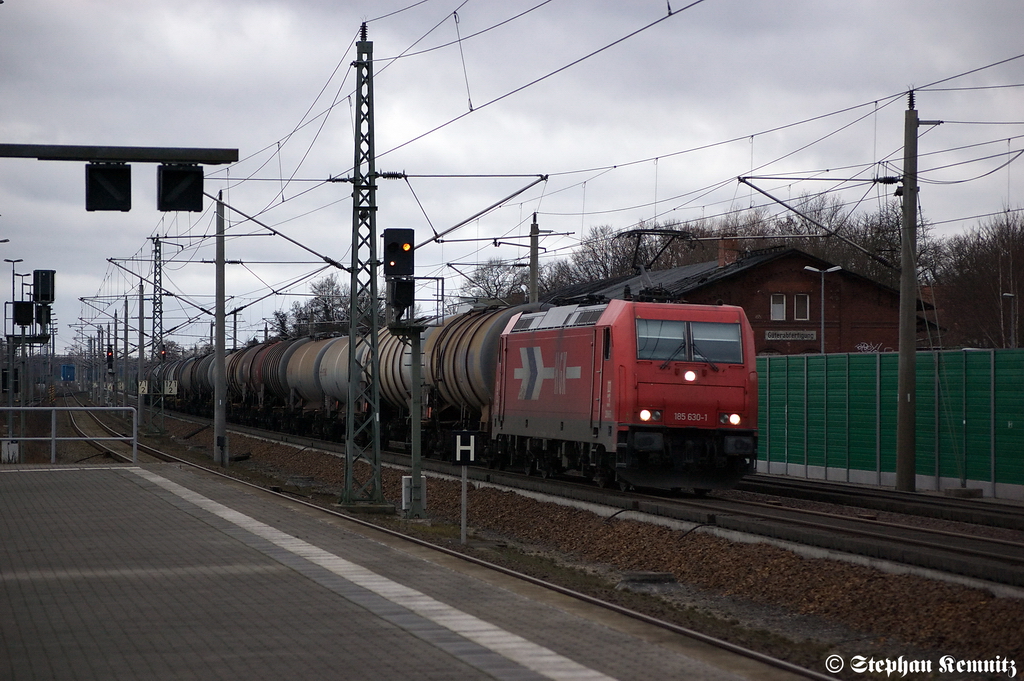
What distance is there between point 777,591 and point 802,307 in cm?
4018

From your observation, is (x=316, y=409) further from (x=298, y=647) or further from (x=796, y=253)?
(x=298, y=647)

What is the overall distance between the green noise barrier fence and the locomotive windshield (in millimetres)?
5791

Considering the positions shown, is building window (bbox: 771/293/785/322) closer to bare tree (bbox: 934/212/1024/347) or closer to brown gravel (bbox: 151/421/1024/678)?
bare tree (bbox: 934/212/1024/347)

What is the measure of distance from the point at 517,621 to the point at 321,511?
30.8 ft

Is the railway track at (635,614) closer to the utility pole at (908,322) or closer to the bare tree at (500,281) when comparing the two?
the utility pole at (908,322)

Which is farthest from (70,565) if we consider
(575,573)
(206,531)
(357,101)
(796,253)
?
(796,253)

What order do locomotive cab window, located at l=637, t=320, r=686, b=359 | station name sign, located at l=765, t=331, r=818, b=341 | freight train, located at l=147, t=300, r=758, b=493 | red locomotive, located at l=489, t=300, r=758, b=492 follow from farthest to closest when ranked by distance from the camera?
station name sign, located at l=765, t=331, r=818, b=341
locomotive cab window, located at l=637, t=320, r=686, b=359
freight train, located at l=147, t=300, r=758, b=493
red locomotive, located at l=489, t=300, r=758, b=492

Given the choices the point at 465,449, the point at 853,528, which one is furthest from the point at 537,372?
the point at 853,528

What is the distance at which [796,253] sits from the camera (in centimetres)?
4959

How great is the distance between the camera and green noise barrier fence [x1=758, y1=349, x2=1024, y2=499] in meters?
21.2

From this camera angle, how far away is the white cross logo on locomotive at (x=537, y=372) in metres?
21.1

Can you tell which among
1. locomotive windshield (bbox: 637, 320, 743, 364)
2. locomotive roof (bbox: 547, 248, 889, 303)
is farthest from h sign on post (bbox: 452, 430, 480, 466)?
locomotive roof (bbox: 547, 248, 889, 303)

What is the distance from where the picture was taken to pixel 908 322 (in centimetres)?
2294

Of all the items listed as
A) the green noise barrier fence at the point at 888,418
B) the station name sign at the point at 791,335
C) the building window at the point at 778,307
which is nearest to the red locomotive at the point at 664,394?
the green noise barrier fence at the point at 888,418
